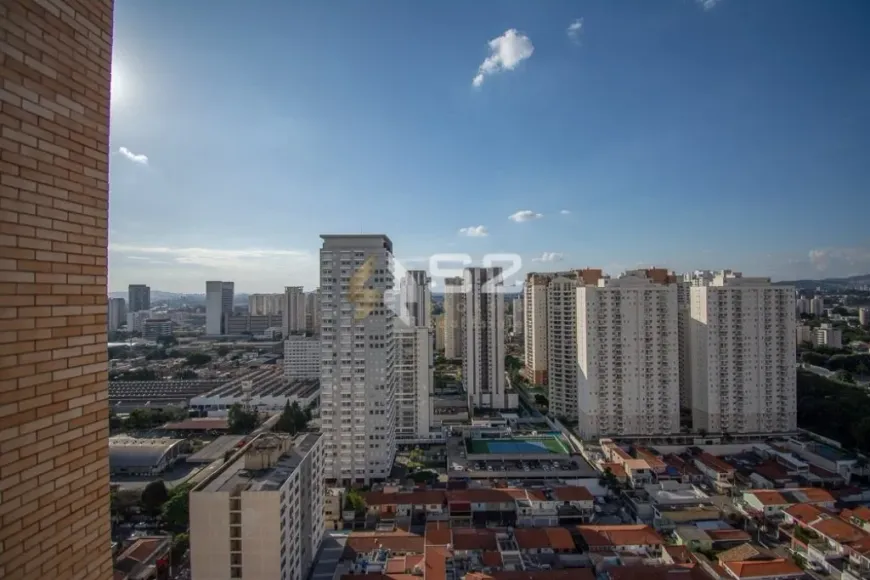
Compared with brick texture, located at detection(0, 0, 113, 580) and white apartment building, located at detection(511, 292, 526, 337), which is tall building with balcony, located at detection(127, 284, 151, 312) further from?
brick texture, located at detection(0, 0, 113, 580)

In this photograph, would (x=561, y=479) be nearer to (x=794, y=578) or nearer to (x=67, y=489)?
(x=794, y=578)

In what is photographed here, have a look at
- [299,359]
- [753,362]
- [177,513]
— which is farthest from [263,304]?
[753,362]

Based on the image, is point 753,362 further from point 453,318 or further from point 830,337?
point 453,318

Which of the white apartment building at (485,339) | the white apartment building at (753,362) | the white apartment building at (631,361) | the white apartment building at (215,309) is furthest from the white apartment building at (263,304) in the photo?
the white apartment building at (753,362)

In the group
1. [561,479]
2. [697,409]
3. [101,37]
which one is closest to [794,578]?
[561,479]

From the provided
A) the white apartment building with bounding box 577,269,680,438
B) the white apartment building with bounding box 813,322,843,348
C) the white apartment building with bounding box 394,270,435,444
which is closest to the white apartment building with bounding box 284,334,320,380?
the white apartment building with bounding box 394,270,435,444

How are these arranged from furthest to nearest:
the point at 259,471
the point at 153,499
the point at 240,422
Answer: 1. the point at 240,422
2. the point at 153,499
3. the point at 259,471
